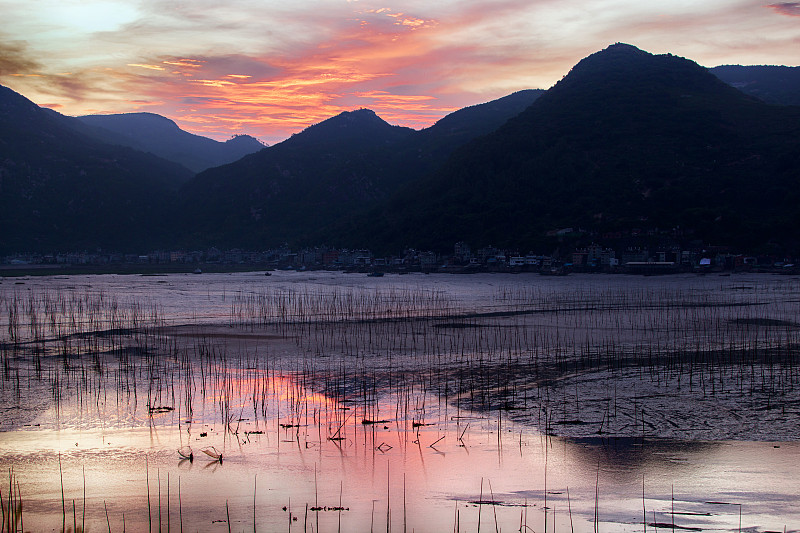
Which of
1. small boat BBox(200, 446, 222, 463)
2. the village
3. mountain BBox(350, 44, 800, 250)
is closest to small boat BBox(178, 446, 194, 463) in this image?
small boat BBox(200, 446, 222, 463)

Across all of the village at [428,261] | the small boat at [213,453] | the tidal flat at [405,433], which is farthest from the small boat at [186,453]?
the village at [428,261]

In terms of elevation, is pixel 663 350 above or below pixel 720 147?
below

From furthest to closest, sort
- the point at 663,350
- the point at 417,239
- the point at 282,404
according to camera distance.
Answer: the point at 417,239
the point at 663,350
the point at 282,404

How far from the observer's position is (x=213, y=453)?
42.4 feet

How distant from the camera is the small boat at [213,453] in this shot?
41.4 feet

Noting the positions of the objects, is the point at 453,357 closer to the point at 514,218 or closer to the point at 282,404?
the point at 282,404

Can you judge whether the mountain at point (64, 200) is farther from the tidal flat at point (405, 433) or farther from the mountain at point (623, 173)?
the tidal flat at point (405, 433)

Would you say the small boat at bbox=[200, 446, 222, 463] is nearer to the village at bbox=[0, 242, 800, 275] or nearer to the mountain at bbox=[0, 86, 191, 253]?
the village at bbox=[0, 242, 800, 275]

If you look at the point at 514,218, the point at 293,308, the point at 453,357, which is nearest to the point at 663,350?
the point at 453,357

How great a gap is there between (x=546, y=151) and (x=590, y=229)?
2887cm

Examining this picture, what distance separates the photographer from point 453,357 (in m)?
24.4

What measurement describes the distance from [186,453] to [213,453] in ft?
1.80

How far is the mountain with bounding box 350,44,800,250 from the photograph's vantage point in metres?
105

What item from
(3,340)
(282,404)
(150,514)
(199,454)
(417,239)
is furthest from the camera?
(417,239)
